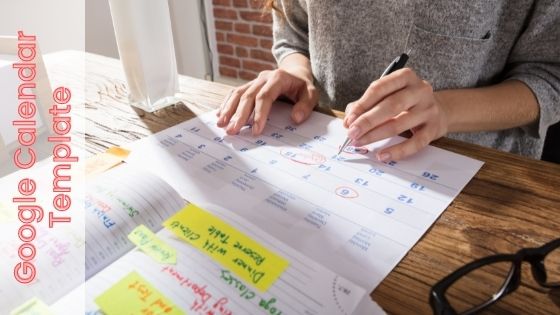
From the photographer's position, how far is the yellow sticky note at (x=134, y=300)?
278 mm

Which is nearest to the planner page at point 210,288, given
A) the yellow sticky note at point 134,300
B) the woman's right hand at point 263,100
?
the yellow sticky note at point 134,300

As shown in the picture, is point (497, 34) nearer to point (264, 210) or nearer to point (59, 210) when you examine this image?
point (264, 210)

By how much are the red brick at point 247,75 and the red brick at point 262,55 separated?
0.10 meters

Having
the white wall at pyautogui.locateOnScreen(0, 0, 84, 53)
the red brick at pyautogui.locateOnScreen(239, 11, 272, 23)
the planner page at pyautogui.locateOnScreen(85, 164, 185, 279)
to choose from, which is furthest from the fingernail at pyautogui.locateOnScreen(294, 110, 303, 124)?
the red brick at pyautogui.locateOnScreen(239, 11, 272, 23)

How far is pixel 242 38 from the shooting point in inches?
81.4

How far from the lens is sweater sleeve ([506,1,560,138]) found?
1.81ft

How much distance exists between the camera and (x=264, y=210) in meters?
0.38

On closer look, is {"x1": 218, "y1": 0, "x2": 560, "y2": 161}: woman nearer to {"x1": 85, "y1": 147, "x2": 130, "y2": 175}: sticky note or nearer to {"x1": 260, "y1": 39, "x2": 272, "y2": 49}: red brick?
{"x1": 85, "y1": 147, "x2": 130, "y2": 175}: sticky note

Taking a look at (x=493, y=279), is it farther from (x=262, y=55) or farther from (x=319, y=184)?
(x=262, y=55)

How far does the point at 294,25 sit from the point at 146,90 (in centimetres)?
38

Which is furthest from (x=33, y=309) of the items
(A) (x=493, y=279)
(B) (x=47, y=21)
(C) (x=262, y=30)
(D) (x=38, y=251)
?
(C) (x=262, y=30)

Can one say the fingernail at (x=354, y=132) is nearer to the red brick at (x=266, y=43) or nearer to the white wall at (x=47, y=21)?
the white wall at (x=47, y=21)

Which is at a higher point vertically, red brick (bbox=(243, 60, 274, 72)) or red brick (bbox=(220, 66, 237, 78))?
red brick (bbox=(243, 60, 274, 72))

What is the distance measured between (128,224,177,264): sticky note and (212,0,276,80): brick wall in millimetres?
1722
